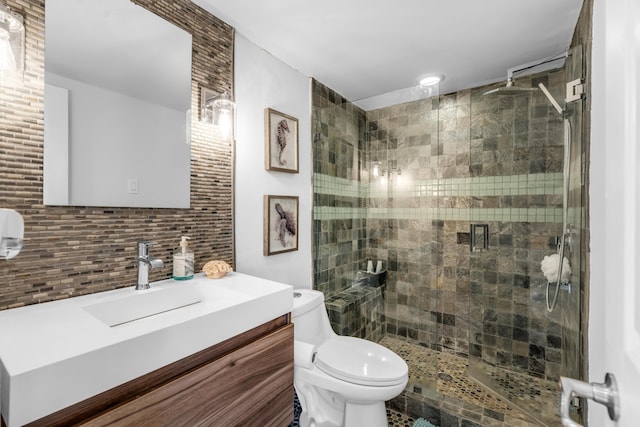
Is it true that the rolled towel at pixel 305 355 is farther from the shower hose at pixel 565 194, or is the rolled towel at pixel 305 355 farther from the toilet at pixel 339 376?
the shower hose at pixel 565 194

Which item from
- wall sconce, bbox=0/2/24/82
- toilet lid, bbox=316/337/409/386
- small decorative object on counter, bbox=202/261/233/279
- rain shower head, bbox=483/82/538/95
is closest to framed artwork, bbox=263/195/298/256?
small decorative object on counter, bbox=202/261/233/279

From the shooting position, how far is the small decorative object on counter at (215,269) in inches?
56.0

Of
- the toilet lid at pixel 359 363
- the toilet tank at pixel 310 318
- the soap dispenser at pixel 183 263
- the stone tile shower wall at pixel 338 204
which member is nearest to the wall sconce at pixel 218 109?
the soap dispenser at pixel 183 263

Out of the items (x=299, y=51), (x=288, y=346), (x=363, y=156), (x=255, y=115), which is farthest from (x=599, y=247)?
(x=299, y=51)

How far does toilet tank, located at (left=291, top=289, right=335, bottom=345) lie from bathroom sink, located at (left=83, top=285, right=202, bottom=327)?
0.58m

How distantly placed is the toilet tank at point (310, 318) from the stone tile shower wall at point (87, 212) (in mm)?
524

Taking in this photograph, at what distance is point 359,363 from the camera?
164 cm

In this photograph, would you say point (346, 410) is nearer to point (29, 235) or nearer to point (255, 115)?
point (29, 235)

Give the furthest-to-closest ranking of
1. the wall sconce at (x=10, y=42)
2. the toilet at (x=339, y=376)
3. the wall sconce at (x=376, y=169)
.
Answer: the wall sconce at (x=376, y=169), the toilet at (x=339, y=376), the wall sconce at (x=10, y=42)

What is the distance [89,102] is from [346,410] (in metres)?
1.83

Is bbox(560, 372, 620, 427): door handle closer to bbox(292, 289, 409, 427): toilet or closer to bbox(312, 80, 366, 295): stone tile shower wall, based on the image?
bbox(292, 289, 409, 427): toilet

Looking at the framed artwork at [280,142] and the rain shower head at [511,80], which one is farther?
the rain shower head at [511,80]

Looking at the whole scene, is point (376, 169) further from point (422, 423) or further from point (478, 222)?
point (422, 423)

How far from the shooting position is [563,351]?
1832mm
